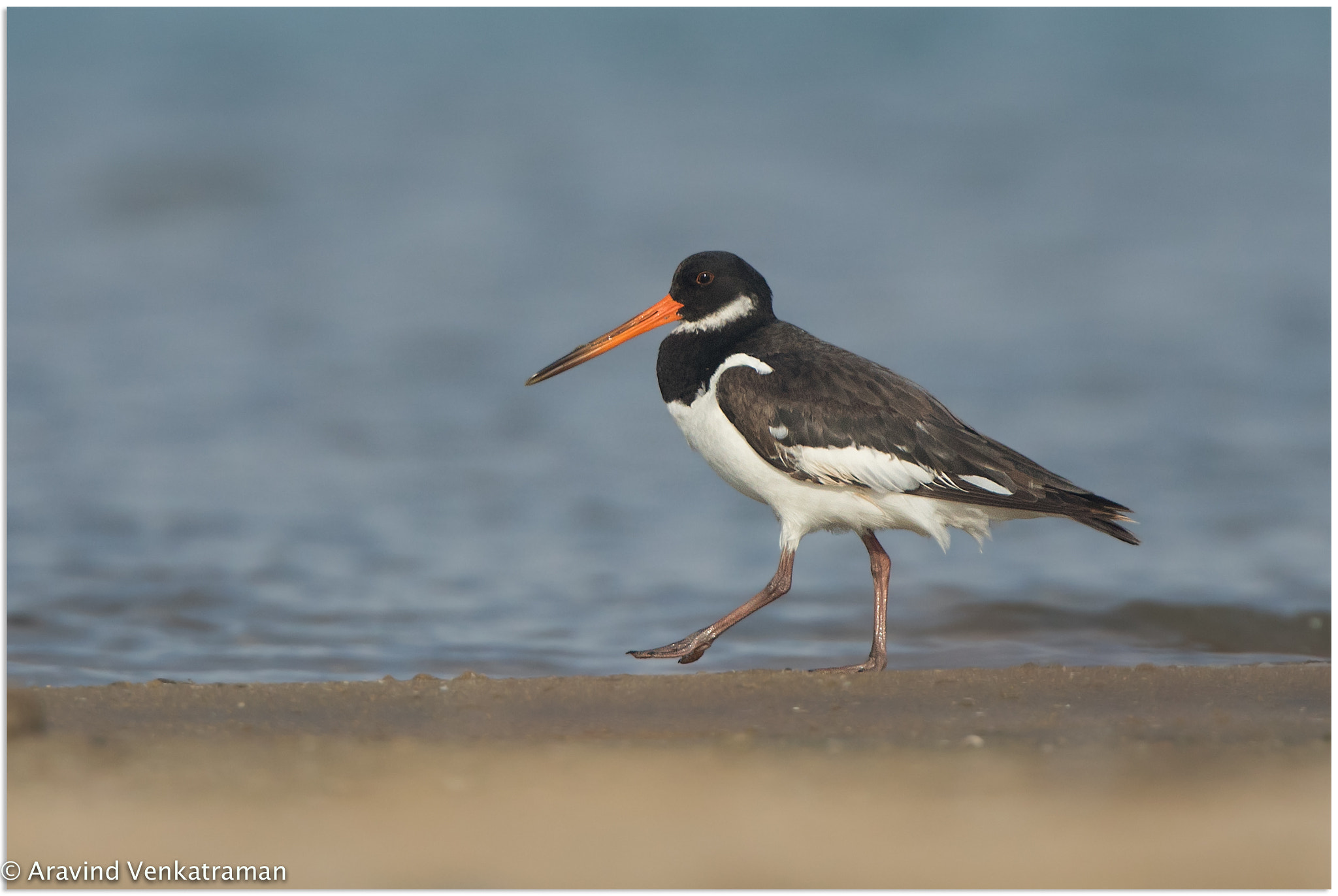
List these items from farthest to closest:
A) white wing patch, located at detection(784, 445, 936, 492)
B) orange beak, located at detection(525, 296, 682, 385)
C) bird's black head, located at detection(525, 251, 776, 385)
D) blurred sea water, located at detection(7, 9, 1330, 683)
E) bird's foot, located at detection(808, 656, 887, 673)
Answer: blurred sea water, located at detection(7, 9, 1330, 683), orange beak, located at detection(525, 296, 682, 385), bird's black head, located at detection(525, 251, 776, 385), white wing patch, located at detection(784, 445, 936, 492), bird's foot, located at detection(808, 656, 887, 673)

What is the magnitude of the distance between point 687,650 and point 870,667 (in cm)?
75

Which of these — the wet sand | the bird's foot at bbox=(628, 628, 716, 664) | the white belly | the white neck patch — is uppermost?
the white neck patch

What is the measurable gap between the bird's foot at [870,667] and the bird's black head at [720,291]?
4.97 feet

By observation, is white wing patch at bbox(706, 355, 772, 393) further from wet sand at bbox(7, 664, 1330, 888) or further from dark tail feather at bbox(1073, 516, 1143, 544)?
dark tail feather at bbox(1073, 516, 1143, 544)

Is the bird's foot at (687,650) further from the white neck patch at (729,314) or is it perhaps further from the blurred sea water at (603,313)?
the white neck patch at (729,314)

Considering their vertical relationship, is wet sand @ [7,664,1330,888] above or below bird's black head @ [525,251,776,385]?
below

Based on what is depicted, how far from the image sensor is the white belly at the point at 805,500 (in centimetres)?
553

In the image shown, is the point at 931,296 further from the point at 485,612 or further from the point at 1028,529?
the point at 485,612

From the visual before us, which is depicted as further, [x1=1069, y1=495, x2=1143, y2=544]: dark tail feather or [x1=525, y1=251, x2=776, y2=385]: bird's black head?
[x1=525, y1=251, x2=776, y2=385]: bird's black head

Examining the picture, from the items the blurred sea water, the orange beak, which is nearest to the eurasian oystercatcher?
the orange beak

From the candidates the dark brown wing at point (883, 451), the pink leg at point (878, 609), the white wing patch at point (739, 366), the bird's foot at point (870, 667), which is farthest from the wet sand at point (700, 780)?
the white wing patch at point (739, 366)

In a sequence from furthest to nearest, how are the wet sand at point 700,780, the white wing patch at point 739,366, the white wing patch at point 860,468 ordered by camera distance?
the white wing patch at point 739,366 → the white wing patch at point 860,468 → the wet sand at point 700,780

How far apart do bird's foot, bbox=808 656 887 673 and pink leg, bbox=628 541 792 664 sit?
1.31 ft

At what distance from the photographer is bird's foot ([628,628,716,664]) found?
5.72 metres
